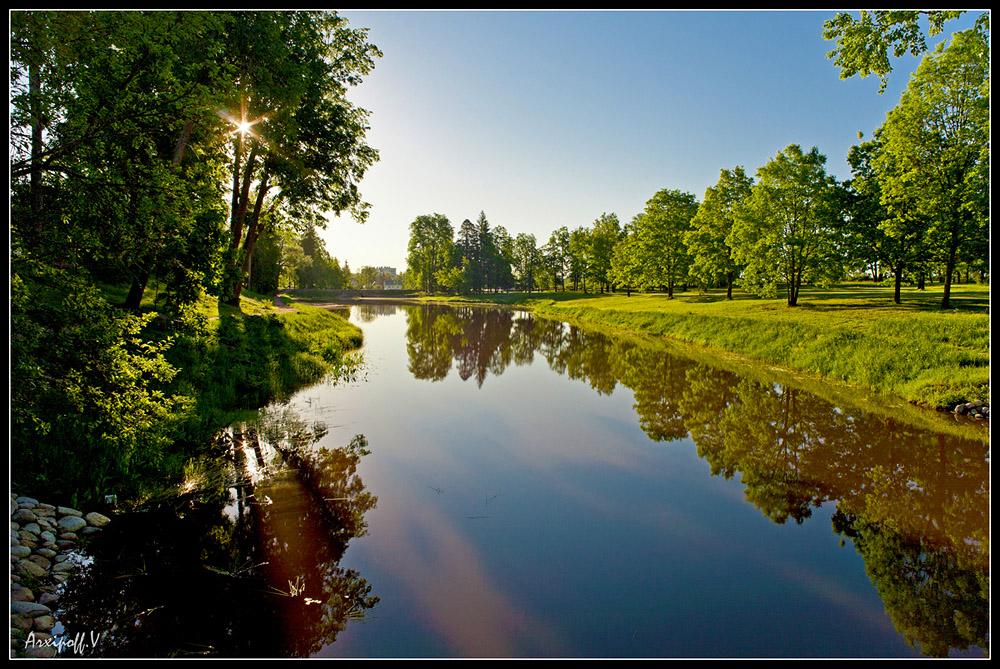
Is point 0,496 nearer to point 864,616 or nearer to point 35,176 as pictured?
point 35,176

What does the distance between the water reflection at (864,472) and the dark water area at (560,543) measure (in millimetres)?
41

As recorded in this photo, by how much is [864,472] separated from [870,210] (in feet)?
95.4

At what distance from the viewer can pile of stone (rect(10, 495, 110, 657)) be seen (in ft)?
12.8

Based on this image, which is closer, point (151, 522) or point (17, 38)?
point (17, 38)

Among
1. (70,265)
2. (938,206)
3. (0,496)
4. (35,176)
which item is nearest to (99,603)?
(0,496)

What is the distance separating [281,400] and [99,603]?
8.54m

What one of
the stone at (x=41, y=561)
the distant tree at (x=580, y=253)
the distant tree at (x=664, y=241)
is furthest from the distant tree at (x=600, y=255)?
the stone at (x=41, y=561)

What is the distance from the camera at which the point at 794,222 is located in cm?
3041

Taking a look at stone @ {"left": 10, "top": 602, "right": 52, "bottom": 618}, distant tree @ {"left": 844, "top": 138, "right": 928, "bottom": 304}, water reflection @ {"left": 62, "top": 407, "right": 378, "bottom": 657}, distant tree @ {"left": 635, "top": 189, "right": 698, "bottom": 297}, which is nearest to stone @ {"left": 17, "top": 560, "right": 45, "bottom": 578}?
water reflection @ {"left": 62, "top": 407, "right": 378, "bottom": 657}

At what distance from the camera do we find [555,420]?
12.4 meters

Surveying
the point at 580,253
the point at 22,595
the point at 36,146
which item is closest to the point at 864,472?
the point at 22,595

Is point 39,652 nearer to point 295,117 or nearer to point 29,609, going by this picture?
point 29,609

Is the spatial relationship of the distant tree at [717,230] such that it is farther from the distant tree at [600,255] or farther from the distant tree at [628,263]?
the distant tree at [600,255]

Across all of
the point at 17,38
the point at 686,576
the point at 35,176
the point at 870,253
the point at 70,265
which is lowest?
the point at 686,576
